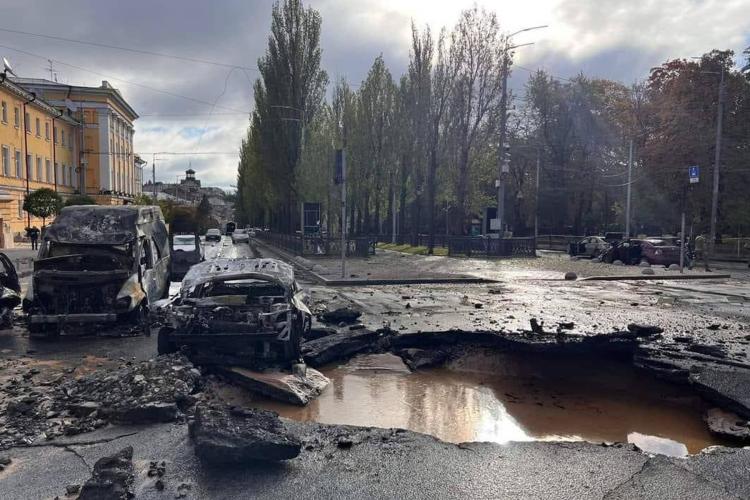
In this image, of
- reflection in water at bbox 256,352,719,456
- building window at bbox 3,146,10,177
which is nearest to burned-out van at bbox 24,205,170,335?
reflection in water at bbox 256,352,719,456

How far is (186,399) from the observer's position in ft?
20.0

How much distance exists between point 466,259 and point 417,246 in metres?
10.0

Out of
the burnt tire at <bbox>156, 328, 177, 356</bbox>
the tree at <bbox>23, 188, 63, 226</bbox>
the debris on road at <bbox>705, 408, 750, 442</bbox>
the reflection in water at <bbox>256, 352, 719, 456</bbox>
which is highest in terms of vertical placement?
the tree at <bbox>23, 188, 63, 226</bbox>

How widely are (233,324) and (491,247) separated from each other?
28998mm

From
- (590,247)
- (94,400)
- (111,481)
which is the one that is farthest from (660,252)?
(111,481)

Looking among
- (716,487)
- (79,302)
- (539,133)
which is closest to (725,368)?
(716,487)

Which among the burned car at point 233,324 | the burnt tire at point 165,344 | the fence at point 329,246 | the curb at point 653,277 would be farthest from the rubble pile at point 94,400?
the fence at point 329,246

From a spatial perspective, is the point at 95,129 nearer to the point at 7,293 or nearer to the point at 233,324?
the point at 7,293

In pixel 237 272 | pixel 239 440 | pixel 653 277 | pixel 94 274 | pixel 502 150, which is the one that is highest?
pixel 502 150

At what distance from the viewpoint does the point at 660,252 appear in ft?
94.7

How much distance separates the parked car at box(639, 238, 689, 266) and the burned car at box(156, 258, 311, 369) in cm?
Answer: 2595

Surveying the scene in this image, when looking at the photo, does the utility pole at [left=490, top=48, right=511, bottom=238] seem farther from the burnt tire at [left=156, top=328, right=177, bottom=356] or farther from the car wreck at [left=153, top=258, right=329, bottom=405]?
the burnt tire at [left=156, top=328, right=177, bottom=356]

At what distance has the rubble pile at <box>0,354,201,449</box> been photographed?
5441 millimetres

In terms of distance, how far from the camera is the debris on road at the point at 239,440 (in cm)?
452
